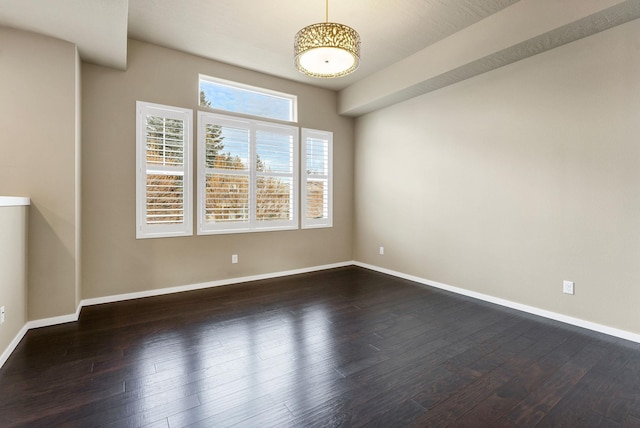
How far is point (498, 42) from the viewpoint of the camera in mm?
3031

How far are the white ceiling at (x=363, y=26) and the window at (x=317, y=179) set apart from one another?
1.33 m

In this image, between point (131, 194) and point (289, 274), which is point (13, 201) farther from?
point (289, 274)

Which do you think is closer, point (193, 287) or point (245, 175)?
point (193, 287)

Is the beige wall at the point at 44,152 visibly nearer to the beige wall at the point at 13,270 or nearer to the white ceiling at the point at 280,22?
the beige wall at the point at 13,270

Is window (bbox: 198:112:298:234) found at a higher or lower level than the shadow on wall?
higher

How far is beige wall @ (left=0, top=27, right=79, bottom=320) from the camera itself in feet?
8.82

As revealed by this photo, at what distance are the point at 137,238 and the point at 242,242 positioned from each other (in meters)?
1.30

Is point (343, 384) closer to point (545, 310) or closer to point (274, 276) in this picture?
point (545, 310)

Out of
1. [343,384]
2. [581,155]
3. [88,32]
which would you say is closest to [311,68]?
[88,32]

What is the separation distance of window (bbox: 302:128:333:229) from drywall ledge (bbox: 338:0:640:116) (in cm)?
109

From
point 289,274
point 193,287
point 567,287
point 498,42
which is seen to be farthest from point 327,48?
point 289,274

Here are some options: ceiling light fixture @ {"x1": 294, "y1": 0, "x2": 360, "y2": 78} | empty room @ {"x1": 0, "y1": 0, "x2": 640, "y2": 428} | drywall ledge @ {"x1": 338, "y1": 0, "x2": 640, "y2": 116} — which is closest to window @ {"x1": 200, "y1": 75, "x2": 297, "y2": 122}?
empty room @ {"x1": 0, "y1": 0, "x2": 640, "y2": 428}

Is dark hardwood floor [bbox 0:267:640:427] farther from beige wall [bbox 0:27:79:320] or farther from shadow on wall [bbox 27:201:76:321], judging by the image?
beige wall [bbox 0:27:79:320]

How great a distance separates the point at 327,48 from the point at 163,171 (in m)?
2.57
